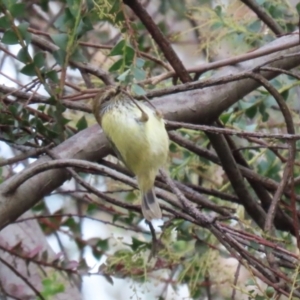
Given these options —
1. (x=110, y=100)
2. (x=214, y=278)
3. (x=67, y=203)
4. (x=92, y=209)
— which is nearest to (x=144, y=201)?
(x=110, y=100)

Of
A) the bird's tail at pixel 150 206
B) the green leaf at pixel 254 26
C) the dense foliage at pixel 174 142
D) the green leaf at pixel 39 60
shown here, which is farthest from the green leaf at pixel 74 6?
the green leaf at pixel 254 26

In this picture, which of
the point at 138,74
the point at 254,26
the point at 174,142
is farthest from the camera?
the point at 254,26

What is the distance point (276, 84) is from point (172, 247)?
56cm

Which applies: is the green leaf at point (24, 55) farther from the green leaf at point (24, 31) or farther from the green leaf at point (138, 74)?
the green leaf at point (138, 74)

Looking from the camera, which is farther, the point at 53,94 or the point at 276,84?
the point at 276,84

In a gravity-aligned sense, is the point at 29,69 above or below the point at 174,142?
below

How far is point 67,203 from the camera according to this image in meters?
2.96

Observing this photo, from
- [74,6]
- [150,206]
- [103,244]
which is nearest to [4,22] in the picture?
[74,6]

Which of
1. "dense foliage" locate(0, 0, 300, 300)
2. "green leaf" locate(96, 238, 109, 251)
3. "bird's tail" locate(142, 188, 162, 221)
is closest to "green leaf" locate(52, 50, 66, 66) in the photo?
"dense foliage" locate(0, 0, 300, 300)

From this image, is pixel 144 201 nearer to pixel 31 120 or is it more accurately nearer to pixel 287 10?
pixel 31 120

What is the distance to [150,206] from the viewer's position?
60.3 inches

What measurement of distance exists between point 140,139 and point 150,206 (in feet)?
0.44

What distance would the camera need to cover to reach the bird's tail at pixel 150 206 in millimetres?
1522

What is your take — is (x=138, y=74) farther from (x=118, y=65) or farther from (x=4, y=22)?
(x=4, y=22)
